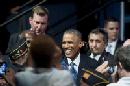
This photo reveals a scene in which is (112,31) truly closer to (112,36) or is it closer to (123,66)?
(112,36)

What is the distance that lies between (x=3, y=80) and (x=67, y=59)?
1.29 meters

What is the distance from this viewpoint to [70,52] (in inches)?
290

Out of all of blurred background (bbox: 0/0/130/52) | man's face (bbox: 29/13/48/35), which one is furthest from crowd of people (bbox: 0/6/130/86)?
blurred background (bbox: 0/0/130/52)

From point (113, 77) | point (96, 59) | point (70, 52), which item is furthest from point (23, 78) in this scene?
point (96, 59)

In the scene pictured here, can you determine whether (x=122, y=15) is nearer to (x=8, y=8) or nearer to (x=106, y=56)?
(x=8, y=8)

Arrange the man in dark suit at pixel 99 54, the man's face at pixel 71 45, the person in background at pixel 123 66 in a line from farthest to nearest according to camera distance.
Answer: the man's face at pixel 71 45 → the man in dark suit at pixel 99 54 → the person in background at pixel 123 66

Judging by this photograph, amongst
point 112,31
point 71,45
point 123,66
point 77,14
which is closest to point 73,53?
point 71,45

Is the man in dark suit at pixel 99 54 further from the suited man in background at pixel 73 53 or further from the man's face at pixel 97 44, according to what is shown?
the suited man in background at pixel 73 53

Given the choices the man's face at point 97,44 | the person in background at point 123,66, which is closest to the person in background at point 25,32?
the man's face at point 97,44

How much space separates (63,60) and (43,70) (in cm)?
249

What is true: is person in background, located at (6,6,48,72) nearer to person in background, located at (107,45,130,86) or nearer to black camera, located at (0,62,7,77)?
black camera, located at (0,62,7,77)

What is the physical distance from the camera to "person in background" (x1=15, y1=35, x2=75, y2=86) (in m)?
4.85

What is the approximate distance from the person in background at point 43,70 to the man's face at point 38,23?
275 centimetres

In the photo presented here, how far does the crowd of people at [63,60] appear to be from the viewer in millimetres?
4867
